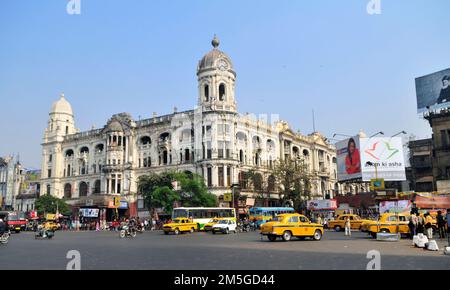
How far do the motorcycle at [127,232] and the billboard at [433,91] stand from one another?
38.4 metres

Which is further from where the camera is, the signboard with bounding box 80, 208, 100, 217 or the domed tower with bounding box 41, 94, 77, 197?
the domed tower with bounding box 41, 94, 77, 197

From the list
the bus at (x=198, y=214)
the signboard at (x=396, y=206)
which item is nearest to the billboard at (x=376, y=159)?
the signboard at (x=396, y=206)

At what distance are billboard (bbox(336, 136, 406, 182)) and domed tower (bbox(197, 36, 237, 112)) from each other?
17930mm

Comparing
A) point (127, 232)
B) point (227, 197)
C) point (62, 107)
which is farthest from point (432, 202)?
point (62, 107)

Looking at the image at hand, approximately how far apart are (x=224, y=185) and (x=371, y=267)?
45.9 meters

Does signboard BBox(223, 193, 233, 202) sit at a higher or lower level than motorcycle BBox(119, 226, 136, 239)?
higher

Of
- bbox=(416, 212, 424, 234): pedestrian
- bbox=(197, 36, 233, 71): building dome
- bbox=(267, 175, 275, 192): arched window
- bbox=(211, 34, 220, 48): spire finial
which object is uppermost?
bbox=(211, 34, 220, 48): spire finial

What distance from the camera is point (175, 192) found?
5206cm

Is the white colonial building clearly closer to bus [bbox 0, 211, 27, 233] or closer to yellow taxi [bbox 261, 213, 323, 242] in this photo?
bus [bbox 0, 211, 27, 233]

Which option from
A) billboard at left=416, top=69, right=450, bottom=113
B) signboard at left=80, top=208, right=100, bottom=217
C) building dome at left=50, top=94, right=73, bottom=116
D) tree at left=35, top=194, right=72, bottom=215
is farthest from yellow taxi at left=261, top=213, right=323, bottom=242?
building dome at left=50, top=94, right=73, bottom=116

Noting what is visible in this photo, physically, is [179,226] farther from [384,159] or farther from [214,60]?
[384,159]

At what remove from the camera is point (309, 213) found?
62.6 meters

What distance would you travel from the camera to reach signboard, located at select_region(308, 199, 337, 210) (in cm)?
5531
